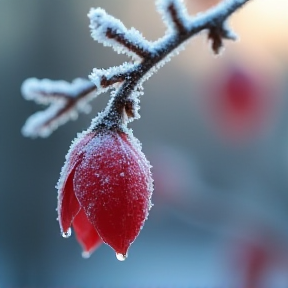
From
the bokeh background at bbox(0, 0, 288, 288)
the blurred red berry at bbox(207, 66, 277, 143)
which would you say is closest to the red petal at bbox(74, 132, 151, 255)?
the blurred red berry at bbox(207, 66, 277, 143)

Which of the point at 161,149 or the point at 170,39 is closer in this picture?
the point at 170,39

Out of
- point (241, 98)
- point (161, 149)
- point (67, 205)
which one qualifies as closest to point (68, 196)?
point (67, 205)

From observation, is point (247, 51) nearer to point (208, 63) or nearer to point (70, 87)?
point (208, 63)

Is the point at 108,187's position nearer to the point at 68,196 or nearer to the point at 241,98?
the point at 68,196

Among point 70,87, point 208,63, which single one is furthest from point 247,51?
point 70,87

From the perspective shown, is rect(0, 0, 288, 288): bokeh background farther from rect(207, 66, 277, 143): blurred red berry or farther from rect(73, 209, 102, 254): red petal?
rect(73, 209, 102, 254): red petal

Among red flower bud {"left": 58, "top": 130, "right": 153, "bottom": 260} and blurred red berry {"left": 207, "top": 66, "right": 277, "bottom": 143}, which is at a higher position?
blurred red berry {"left": 207, "top": 66, "right": 277, "bottom": 143}

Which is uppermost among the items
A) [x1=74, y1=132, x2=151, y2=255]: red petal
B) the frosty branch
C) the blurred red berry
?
the blurred red berry
